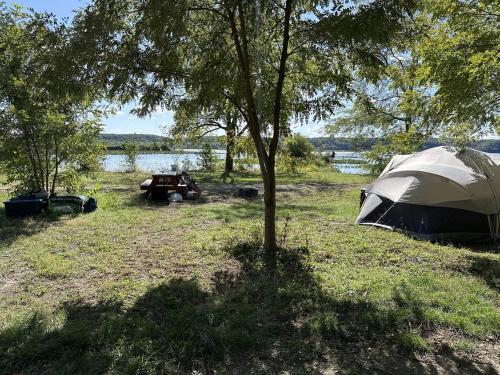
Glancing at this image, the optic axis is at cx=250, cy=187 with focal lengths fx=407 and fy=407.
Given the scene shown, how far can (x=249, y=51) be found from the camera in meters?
6.11

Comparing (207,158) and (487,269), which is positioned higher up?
(207,158)

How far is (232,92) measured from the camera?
20.1 feet

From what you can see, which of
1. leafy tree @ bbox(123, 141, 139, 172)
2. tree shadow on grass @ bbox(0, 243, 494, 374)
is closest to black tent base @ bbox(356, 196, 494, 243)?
tree shadow on grass @ bbox(0, 243, 494, 374)

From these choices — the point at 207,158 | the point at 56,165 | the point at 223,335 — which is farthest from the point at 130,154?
the point at 223,335

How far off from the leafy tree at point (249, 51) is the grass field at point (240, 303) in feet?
3.61

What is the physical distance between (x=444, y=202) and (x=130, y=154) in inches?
803

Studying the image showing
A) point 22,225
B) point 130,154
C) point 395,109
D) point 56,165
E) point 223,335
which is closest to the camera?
point 223,335

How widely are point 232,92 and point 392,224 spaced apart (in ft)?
15.3

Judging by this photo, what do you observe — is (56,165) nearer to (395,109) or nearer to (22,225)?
(22,225)

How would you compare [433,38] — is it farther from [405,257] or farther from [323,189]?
[323,189]

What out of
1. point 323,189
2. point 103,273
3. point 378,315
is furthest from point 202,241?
point 323,189

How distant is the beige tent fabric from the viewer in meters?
8.30

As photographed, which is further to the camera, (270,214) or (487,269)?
(270,214)

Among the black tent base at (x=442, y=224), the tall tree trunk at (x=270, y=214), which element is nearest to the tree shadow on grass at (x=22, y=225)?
the tall tree trunk at (x=270, y=214)
